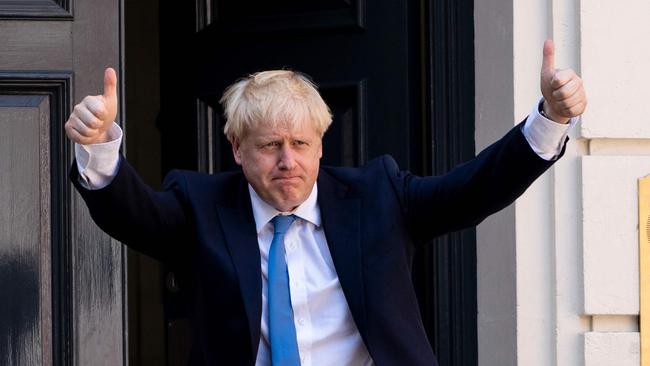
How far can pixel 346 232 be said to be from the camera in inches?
130

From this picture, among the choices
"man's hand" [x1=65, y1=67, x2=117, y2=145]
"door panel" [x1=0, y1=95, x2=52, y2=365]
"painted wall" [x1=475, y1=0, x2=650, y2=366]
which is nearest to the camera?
"man's hand" [x1=65, y1=67, x2=117, y2=145]

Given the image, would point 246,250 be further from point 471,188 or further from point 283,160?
point 471,188

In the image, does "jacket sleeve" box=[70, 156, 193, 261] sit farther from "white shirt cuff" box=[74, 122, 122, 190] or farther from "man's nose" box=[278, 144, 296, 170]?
"man's nose" box=[278, 144, 296, 170]

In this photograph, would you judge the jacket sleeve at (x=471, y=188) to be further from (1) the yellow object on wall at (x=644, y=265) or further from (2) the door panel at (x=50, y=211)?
(2) the door panel at (x=50, y=211)

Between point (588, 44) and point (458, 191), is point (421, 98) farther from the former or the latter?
point (458, 191)

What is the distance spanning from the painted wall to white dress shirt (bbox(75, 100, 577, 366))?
1026mm

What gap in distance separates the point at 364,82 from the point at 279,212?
4.62ft

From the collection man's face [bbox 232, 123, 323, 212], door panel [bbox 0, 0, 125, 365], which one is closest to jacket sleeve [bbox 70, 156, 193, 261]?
man's face [bbox 232, 123, 323, 212]

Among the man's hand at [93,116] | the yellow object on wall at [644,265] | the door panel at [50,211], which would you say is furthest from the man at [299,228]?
the yellow object on wall at [644,265]

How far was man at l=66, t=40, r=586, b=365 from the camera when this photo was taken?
3189 mm

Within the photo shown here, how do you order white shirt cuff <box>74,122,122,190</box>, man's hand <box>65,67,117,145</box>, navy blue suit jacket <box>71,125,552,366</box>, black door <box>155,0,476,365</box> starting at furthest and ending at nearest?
1. black door <box>155,0,476,365</box>
2. navy blue suit jacket <box>71,125,552,366</box>
3. white shirt cuff <box>74,122,122,190</box>
4. man's hand <box>65,67,117,145</box>

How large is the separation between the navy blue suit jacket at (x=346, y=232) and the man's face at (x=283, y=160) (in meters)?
0.12

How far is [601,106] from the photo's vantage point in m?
4.18

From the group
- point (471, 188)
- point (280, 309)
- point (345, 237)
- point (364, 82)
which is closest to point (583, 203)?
point (364, 82)
